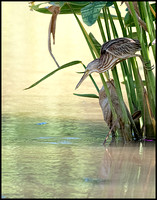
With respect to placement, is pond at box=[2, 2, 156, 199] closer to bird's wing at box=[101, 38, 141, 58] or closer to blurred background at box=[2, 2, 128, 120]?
blurred background at box=[2, 2, 128, 120]

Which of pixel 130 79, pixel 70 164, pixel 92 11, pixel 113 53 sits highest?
pixel 92 11

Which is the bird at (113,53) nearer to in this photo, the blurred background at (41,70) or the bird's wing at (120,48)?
the bird's wing at (120,48)

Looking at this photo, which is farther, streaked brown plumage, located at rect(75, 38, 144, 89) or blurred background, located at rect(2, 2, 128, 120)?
blurred background, located at rect(2, 2, 128, 120)

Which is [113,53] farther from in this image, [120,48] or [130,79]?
[130,79]

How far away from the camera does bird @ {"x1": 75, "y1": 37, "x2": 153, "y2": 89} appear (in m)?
2.78

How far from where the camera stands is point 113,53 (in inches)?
109

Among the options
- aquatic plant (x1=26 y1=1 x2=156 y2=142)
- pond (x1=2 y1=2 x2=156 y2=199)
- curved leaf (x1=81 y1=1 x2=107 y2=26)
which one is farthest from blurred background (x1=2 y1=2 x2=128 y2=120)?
curved leaf (x1=81 y1=1 x2=107 y2=26)

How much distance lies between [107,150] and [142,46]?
1.65ft

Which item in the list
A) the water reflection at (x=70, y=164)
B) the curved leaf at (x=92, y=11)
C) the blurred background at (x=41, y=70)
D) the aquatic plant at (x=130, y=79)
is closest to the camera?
the water reflection at (x=70, y=164)

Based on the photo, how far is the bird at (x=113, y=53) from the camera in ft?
9.13

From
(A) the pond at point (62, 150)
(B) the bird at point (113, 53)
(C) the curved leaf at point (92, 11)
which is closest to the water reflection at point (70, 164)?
(A) the pond at point (62, 150)

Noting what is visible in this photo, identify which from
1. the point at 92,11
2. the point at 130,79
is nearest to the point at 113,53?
the point at 92,11

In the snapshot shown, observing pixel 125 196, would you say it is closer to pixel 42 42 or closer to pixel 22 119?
pixel 22 119

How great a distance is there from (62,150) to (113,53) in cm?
50
